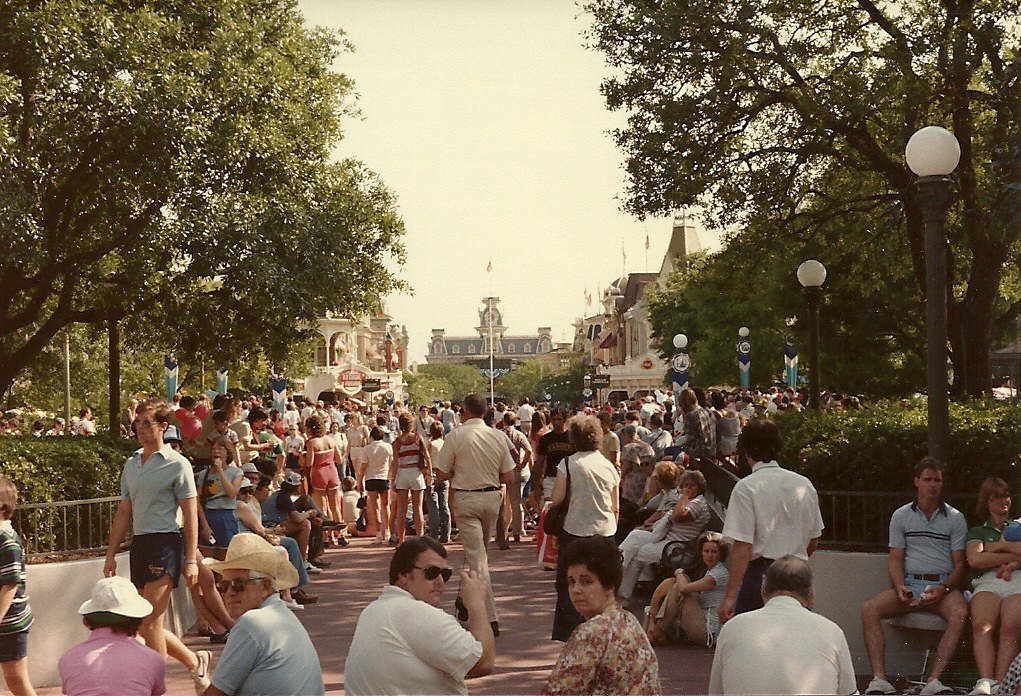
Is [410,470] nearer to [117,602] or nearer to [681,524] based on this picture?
[681,524]

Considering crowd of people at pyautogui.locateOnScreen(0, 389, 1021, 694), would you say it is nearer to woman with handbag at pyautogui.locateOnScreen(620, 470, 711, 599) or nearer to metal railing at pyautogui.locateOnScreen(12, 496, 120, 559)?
woman with handbag at pyautogui.locateOnScreen(620, 470, 711, 599)

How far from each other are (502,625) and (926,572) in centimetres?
389

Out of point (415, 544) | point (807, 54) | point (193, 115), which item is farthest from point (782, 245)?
point (415, 544)

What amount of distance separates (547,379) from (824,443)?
170434mm

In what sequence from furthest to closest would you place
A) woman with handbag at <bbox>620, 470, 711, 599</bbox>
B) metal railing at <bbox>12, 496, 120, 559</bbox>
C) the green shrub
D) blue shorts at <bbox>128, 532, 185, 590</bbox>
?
woman with handbag at <bbox>620, 470, 711, 599</bbox> → the green shrub → metal railing at <bbox>12, 496, 120, 559</bbox> → blue shorts at <bbox>128, 532, 185, 590</bbox>

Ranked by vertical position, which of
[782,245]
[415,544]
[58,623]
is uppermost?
[782,245]

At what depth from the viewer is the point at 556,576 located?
1071cm

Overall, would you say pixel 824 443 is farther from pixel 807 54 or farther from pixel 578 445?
pixel 807 54

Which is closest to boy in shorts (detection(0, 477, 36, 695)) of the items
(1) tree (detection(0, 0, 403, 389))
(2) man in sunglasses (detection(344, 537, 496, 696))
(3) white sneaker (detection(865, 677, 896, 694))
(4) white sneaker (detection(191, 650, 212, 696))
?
(4) white sneaker (detection(191, 650, 212, 696))

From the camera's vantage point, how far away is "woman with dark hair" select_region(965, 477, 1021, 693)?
26.8 feet

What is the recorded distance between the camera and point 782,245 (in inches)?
784

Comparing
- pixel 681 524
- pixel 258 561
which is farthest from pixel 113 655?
pixel 681 524

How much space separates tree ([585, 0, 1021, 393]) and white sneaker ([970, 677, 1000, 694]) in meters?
9.06

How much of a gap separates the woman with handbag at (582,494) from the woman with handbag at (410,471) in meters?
7.51
